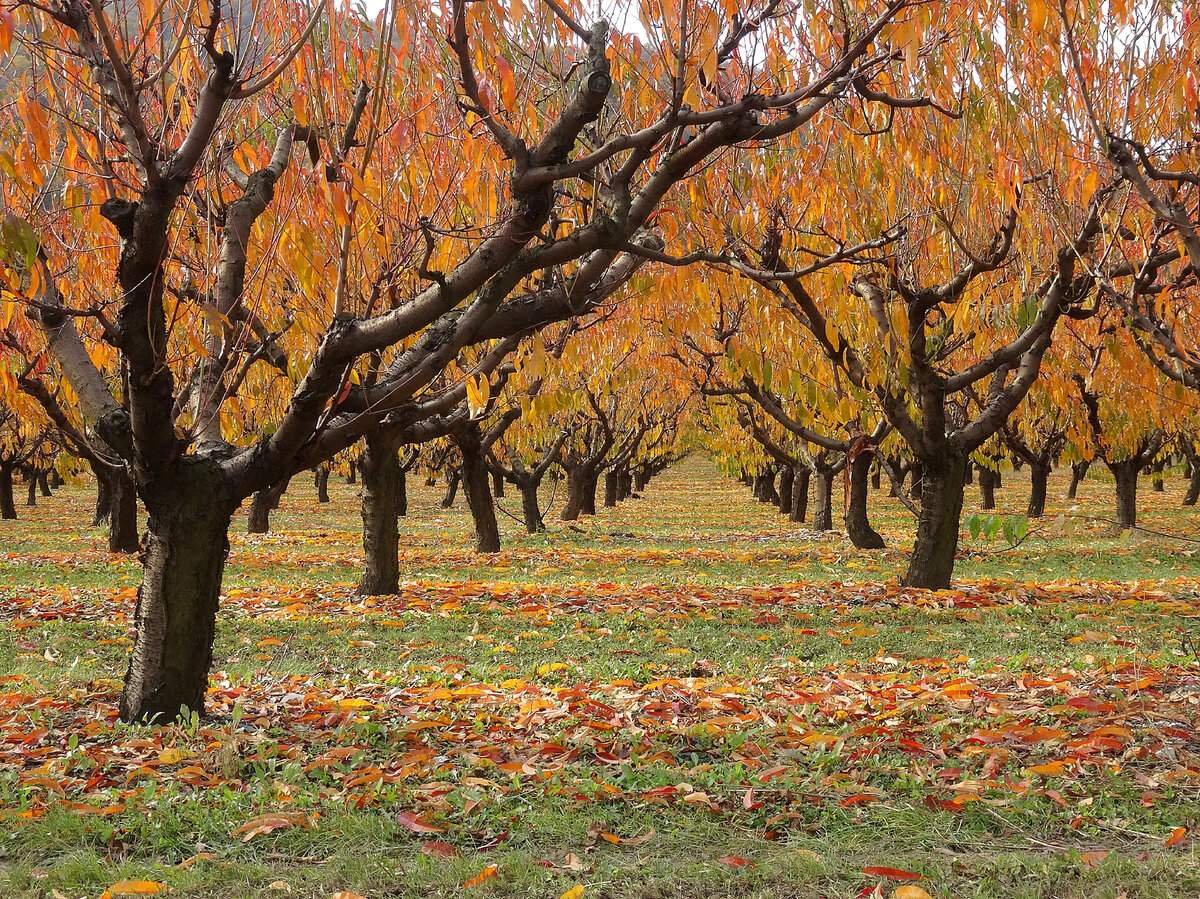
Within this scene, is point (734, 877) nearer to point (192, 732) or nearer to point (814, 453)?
point (192, 732)

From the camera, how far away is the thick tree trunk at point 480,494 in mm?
18281

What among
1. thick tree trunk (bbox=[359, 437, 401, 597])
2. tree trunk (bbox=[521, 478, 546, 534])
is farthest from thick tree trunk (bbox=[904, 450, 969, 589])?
tree trunk (bbox=[521, 478, 546, 534])

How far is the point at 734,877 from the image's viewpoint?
397cm

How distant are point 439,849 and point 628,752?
1611mm

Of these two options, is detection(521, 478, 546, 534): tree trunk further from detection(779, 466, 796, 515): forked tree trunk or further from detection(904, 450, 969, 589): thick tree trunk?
detection(904, 450, 969, 589): thick tree trunk

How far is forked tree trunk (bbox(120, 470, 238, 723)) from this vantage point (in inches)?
229

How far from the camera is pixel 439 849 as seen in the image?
422cm

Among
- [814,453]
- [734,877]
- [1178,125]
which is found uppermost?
[1178,125]

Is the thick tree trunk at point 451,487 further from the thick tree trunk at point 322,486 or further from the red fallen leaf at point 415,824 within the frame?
the red fallen leaf at point 415,824

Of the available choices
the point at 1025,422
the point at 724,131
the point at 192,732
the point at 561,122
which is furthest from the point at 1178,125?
the point at 1025,422

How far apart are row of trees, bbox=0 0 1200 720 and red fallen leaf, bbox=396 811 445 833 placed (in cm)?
203

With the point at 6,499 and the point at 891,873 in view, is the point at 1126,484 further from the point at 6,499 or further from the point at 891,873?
the point at 6,499

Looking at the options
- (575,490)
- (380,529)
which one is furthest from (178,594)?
(575,490)

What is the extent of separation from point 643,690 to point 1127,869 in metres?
3.80
